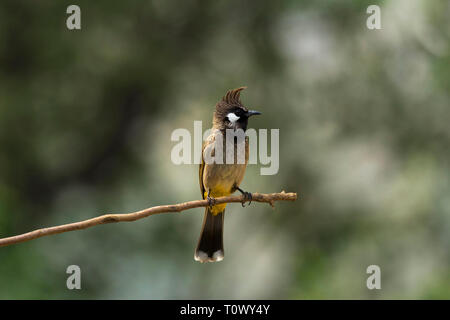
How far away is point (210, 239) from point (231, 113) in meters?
0.83

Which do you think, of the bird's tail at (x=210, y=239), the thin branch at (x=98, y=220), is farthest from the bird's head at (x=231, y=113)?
the thin branch at (x=98, y=220)

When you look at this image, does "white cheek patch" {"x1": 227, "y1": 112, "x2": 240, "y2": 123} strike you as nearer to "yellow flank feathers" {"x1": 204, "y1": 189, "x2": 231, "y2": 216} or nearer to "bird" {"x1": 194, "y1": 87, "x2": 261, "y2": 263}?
"bird" {"x1": 194, "y1": 87, "x2": 261, "y2": 263}

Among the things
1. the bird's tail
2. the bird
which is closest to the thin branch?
the bird

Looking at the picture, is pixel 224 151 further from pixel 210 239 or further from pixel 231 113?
pixel 210 239

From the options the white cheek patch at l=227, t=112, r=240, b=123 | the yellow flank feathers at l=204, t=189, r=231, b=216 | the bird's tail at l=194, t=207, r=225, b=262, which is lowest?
the bird's tail at l=194, t=207, r=225, b=262

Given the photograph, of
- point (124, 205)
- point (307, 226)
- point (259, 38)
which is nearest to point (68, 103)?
point (124, 205)

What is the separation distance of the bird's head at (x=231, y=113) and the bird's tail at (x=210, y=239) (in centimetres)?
56

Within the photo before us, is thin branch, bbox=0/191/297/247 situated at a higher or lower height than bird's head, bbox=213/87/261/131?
lower

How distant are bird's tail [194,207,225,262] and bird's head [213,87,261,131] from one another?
563 mm

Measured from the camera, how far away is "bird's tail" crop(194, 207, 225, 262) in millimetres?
3490

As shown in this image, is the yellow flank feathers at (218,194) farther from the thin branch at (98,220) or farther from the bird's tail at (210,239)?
the thin branch at (98,220)

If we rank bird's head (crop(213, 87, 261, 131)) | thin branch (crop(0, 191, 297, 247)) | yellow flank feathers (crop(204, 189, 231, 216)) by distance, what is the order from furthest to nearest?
yellow flank feathers (crop(204, 189, 231, 216))
bird's head (crop(213, 87, 261, 131))
thin branch (crop(0, 191, 297, 247))

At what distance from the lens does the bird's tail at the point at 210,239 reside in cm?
349

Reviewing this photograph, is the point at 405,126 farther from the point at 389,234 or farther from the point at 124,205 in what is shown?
the point at 124,205
